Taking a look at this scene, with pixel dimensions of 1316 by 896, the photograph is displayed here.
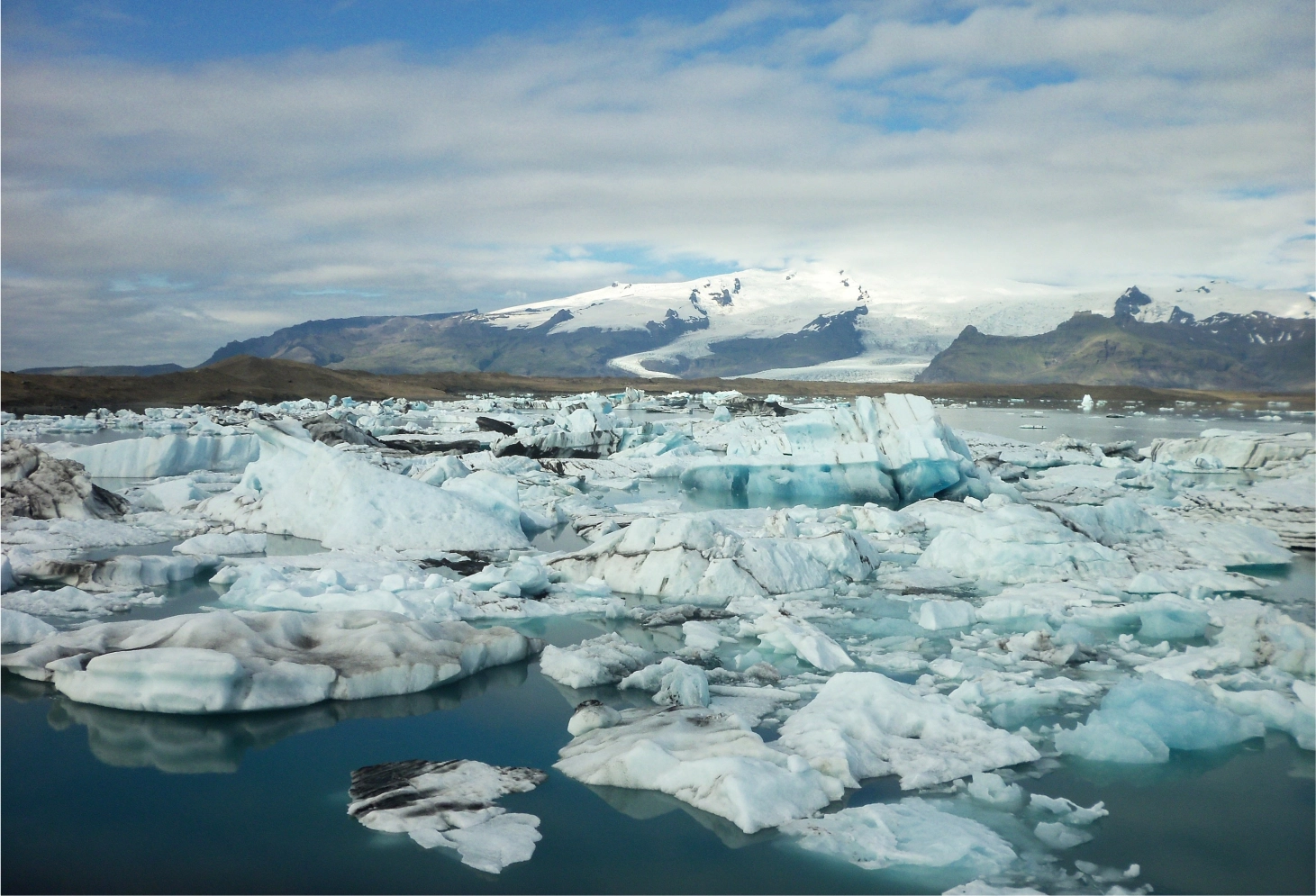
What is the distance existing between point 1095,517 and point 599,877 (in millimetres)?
7966

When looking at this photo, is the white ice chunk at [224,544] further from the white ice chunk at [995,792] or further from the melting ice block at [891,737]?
the white ice chunk at [995,792]

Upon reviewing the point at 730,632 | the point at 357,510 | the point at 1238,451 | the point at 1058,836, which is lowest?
the point at 1058,836

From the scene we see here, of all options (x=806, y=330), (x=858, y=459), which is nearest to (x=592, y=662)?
(x=858, y=459)

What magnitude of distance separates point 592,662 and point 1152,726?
2.96 metres

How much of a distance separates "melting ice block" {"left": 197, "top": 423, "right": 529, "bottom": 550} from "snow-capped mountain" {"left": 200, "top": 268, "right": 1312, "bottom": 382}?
85.4m

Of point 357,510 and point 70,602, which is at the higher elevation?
point 357,510

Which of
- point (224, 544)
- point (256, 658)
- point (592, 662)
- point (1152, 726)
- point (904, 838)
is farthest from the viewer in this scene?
point (224, 544)

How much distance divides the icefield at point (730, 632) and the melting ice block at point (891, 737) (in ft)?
0.06

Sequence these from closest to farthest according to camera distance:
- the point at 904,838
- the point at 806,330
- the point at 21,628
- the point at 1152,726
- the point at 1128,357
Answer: the point at 904,838 < the point at 1152,726 < the point at 21,628 < the point at 1128,357 < the point at 806,330

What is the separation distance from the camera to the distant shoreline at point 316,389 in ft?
119

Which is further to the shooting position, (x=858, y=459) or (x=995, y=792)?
(x=858, y=459)

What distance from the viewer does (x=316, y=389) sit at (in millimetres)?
45656

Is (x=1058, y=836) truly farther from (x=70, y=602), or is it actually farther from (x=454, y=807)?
(x=70, y=602)

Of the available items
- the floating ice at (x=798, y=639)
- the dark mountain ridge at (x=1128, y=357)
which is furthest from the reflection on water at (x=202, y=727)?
the dark mountain ridge at (x=1128, y=357)
